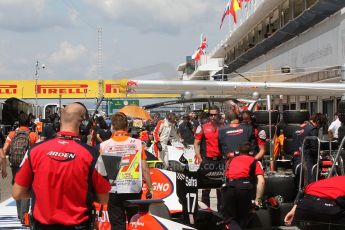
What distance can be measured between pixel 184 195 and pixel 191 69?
357ft

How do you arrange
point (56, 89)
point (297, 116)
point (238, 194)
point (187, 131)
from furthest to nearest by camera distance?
point (56, 89) < point (187, 131) < point (297, 116) < point (238, 194)

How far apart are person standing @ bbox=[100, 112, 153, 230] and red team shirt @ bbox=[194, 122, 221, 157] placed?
338 cm

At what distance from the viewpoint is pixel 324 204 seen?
15.5ft

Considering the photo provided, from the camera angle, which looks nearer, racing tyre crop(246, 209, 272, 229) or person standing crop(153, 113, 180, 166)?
racing tyre crop(246, 209, 272, 229)

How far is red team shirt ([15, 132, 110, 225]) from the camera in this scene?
406cm

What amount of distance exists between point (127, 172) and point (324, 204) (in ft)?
7.99

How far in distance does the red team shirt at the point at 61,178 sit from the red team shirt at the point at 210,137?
19.2 ft

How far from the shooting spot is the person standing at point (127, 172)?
6340 mm

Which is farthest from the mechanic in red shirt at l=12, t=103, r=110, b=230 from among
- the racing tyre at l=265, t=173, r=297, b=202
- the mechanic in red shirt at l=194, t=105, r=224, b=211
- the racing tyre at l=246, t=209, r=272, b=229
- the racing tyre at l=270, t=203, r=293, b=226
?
the mechanic in red shirt at l=194, t=105, r=224, b=211

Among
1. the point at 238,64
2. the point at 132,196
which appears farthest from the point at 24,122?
the point at 238,64

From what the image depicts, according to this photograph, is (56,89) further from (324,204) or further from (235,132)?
(324,204)

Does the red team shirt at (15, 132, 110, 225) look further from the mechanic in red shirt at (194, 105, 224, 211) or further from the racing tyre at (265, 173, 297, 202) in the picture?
the mechanic in red shirt at (194, 105, 224, 211)

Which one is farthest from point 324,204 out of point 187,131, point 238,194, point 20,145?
point 187,131

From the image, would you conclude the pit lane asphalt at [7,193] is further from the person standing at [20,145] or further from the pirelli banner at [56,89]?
the pirelli banner at [56,89]
